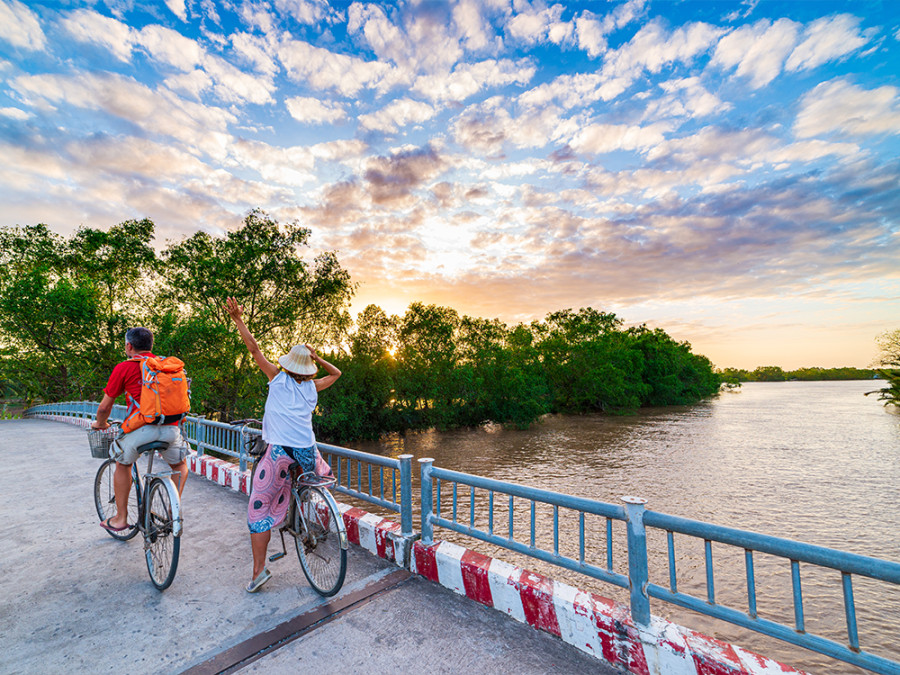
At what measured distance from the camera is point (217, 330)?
64.7 ft

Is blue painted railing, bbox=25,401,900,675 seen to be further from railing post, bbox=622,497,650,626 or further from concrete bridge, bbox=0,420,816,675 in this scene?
concrete bridge, bbox=0,420,816,675

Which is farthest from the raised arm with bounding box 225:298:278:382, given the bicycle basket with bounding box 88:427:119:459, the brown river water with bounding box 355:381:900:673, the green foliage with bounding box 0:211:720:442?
the green foliage with bounding box 0:211:720:442

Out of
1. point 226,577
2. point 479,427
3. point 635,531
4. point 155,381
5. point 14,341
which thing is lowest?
point 479,427

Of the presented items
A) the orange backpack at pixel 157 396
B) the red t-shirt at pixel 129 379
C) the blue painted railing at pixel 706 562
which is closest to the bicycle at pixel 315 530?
the blue painted railing at pixel 706 562

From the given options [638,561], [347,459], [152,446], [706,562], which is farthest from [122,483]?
[706,562]

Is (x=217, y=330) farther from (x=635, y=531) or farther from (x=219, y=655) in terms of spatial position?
(x=635, y=531)

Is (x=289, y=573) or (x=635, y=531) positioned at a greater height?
(x=635, y=531)

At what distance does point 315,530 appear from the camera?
345 cm

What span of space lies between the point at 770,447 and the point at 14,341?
139 ft

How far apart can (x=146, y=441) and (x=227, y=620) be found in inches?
73.6

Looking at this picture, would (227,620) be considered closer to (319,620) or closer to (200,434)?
(319,620)

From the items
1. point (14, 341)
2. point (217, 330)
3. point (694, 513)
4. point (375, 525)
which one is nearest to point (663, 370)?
point (694, 513)

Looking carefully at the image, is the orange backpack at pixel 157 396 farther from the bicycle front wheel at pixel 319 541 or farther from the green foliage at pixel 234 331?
the green foliage at pixel 234 331

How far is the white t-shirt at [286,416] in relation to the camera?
355 centimetres
